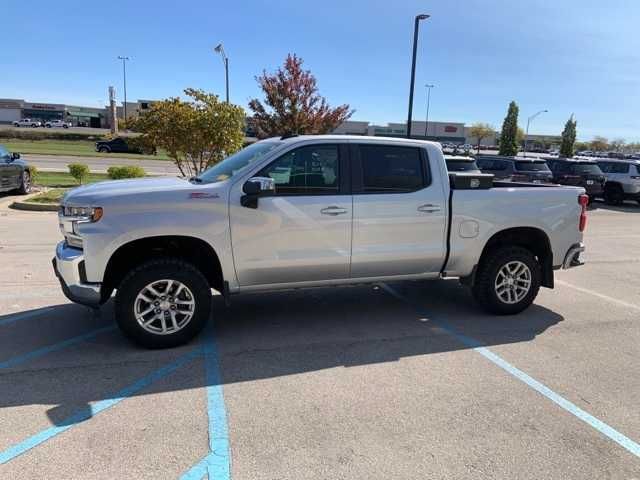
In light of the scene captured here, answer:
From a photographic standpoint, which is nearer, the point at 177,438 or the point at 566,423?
the point at 177,438

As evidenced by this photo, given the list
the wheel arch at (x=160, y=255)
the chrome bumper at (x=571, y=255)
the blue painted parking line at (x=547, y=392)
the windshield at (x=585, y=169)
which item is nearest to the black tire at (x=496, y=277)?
the chrome bumper at (x=571, y=255)

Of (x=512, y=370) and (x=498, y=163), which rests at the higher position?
(x=498, y=163)

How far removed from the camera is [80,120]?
120m

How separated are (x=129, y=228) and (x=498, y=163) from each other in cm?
1729

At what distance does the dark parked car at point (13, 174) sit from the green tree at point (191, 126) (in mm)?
3205

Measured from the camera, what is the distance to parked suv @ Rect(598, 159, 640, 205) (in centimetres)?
1903

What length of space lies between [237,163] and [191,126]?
9.18 m

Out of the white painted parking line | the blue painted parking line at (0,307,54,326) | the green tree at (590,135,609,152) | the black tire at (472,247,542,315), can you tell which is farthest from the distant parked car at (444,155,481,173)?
the green tree at (590,135,609,152)

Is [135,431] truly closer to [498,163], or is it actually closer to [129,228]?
[129,228]

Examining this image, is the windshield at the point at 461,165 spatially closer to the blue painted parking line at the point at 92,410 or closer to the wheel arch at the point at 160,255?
the wheel arch at the point at 160,255

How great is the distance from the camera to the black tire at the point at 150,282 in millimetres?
4367

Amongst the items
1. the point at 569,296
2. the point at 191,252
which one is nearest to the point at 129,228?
the point at 191,252

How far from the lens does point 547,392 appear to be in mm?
3943

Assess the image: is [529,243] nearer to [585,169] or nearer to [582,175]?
[582,175]
